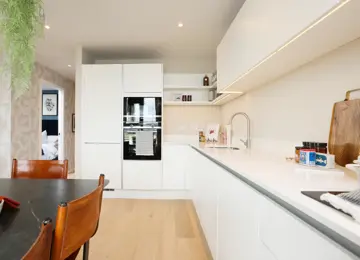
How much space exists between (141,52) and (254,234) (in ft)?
12.5

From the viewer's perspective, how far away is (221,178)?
163 cm

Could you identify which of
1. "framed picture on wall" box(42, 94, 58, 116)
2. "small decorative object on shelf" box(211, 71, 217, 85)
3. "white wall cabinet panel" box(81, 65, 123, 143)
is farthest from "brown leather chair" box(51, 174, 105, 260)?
"framed picture on wall" box(42, 94, 58, 116)

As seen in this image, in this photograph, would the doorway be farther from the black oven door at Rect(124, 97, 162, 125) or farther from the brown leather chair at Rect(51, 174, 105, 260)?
the brown leather chair at Rect(51, 174, 105, 260)

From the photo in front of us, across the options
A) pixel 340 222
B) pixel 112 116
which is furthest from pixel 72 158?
pixel 340 222

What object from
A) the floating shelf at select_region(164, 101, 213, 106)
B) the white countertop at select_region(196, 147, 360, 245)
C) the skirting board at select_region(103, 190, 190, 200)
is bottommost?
the skirting board at select_region(103, 190, 190, 200)

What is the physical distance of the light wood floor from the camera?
215 cm

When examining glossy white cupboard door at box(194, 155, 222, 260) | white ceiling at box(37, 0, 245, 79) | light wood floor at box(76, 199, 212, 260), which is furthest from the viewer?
white ceiling at box(37, 0, 245, 79)

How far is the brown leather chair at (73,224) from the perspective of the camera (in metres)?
0.69

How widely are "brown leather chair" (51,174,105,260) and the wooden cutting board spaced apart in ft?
4.23

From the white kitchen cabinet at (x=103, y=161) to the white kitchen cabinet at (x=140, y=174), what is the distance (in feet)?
0.42

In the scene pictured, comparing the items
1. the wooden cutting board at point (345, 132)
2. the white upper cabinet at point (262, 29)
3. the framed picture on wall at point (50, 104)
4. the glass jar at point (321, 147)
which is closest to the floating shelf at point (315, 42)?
the white upper cabinet at point (262, 29)

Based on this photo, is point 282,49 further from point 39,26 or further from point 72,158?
point 72,158

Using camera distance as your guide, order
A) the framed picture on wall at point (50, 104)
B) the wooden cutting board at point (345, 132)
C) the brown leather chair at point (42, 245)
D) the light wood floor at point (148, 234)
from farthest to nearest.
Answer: the framed picture on wall at point (50, 104)
the light wood floor at point (148, 234)
the wooden cutting board at point (345, 132)
the brown leather chair at point (42, 245)

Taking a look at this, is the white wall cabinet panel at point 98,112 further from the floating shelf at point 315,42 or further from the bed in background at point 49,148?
the bed in background at point 49,148
